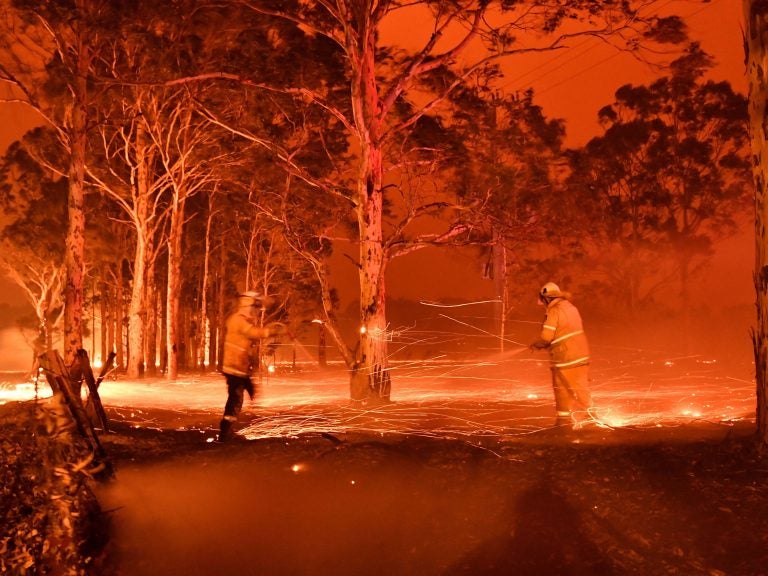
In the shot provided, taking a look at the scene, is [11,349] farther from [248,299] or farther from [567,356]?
[567,356]

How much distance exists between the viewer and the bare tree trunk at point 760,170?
24.9 ft

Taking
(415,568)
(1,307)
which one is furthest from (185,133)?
(1,307)

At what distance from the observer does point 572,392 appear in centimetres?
964

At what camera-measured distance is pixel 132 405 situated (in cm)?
1648

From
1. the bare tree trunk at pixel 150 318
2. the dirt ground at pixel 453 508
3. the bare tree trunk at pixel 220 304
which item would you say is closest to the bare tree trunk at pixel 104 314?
the bare tree trunk at pixel 220 304

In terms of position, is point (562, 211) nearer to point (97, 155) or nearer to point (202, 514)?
point (97, 155)

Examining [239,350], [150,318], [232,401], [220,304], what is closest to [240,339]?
[239,350]

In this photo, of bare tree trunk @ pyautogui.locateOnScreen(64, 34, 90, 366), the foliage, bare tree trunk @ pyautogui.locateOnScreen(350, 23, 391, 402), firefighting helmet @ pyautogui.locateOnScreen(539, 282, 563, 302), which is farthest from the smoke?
the foliage

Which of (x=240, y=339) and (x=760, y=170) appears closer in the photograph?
(x=760, y=170)

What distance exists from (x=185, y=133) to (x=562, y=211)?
12766 millimetres

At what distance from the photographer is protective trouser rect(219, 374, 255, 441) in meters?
9.91

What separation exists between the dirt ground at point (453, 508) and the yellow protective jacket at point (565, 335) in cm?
98

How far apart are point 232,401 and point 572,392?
4.23 metres

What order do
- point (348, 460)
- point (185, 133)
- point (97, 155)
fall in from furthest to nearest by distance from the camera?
point (97, 155) → point (185, 133) → point (348, 460)
